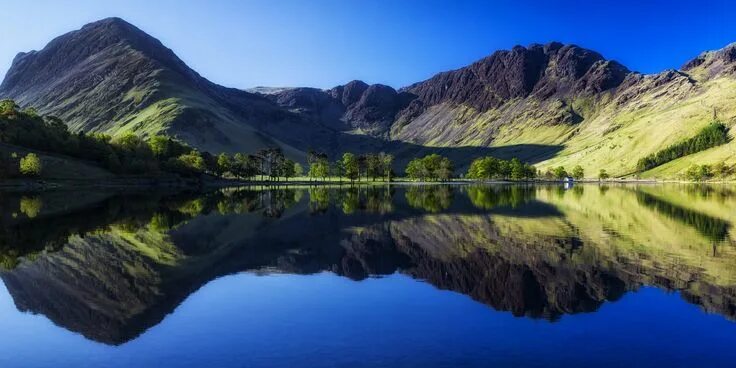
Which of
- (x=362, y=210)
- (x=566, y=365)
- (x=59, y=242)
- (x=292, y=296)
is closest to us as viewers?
(x=566, y=365)

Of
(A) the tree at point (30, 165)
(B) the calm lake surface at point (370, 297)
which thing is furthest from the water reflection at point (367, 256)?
(A) the tree at point (30, 165)

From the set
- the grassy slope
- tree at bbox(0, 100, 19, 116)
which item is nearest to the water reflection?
the grassy slope

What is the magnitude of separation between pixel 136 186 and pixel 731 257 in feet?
575

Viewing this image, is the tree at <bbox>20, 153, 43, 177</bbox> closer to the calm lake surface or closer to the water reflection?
the water reflection

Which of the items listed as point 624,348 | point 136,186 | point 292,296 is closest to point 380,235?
point 292,296

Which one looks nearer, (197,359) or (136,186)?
(197,359)

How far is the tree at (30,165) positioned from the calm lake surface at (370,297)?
10641 centimetres

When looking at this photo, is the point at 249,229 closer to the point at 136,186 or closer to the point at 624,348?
the point at 624,348

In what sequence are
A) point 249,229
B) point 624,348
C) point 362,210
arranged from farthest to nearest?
point 362,210
point 249,229
point 624,348

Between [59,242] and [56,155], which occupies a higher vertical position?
[56,155]

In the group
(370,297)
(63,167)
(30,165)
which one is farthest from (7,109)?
(370,297)

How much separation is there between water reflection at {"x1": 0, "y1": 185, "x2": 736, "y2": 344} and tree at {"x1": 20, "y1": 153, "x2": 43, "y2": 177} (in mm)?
86205

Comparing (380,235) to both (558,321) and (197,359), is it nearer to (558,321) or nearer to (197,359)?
(558,321)

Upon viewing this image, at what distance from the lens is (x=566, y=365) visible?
19.6 meters
